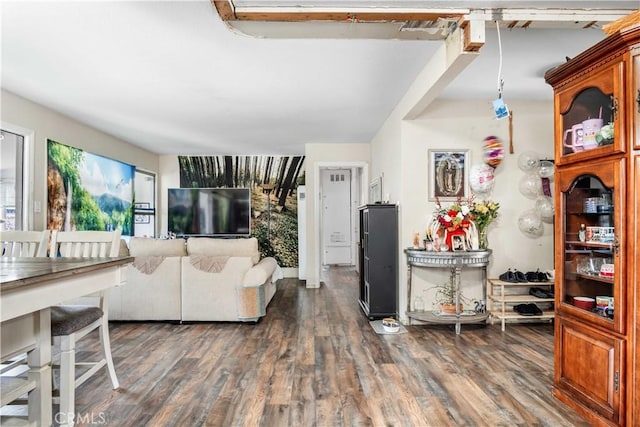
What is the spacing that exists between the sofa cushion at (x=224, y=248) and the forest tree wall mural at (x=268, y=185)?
3.10 metres

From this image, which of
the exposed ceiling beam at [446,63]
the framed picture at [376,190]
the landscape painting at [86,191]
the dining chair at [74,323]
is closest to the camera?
the dining chair at [74,323]

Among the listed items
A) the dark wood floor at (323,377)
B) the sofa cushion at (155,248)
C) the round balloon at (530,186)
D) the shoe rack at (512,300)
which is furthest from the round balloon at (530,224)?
the sofa cushion at (155,248)

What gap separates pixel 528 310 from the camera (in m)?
3.78

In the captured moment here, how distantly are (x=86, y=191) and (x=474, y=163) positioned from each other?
Result: 5.11 metres

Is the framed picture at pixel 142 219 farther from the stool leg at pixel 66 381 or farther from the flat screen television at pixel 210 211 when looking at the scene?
the stool leg at pixel 66 381

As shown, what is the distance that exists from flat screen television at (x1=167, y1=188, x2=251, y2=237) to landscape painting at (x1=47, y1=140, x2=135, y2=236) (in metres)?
0.97

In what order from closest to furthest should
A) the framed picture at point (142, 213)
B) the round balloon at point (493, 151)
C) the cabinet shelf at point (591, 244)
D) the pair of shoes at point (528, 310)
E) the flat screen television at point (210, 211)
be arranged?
the cabinet shelf at point (591, 244)
the pair of shoes at point (528, 310)
the round balloon at point (493, 151)
the framed picture at point (142, 213)
the flat screen television at point (210, 211)

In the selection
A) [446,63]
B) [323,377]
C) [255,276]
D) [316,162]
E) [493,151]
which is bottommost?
[323,377]

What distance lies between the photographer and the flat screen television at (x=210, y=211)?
7.04m

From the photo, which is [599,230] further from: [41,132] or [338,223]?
[338,223]

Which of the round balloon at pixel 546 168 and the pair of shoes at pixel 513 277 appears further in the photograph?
the round balloon at pixel 546 168

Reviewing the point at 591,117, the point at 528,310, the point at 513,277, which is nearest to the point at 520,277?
the point at 513,277

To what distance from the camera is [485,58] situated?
2938mm

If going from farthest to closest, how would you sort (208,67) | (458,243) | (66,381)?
(458,243) → (208,67) → (66,381)
